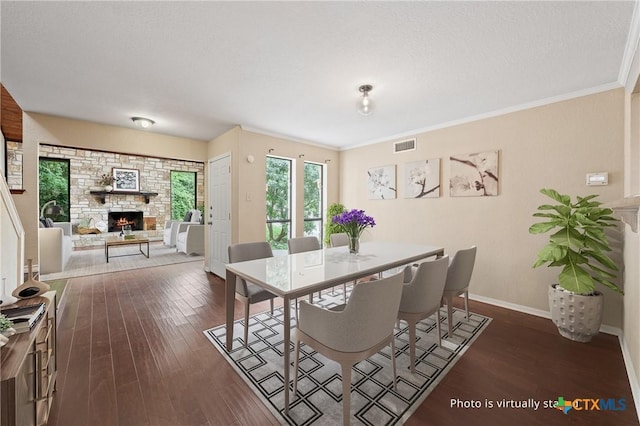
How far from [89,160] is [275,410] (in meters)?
8.79

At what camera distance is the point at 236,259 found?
2498 mm

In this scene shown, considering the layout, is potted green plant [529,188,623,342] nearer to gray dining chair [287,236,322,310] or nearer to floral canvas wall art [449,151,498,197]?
floral canvas wall art [449,151,498,197]

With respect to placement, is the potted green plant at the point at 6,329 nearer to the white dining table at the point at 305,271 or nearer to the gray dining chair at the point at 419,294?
the white dining table at the point at 305,271

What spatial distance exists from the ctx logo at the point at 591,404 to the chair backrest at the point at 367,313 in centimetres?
127

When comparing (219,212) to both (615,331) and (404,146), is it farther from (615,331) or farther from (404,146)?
(615,331)

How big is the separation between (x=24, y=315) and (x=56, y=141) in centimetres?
362

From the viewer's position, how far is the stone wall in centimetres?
702

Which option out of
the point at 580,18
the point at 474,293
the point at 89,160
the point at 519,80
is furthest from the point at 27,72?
the point at 89,160

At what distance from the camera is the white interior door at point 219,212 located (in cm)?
414

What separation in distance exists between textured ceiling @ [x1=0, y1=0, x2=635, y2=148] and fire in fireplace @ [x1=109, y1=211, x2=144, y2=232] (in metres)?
5.04

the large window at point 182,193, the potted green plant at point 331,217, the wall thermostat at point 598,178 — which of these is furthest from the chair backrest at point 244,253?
the large window at point 182,193

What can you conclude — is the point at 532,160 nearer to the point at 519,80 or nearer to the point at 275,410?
the point at 519,80

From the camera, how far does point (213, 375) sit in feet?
6.09

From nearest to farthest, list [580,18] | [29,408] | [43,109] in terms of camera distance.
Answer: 1. [29,408]
2. [580,18]
3. [43,109]
